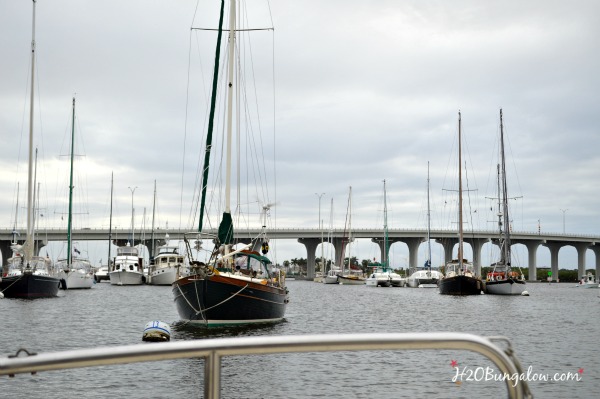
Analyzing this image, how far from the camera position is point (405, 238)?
141 meters

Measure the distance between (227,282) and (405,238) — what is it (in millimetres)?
119277

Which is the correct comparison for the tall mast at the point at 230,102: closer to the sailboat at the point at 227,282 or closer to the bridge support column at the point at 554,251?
the sailboat at the point at 227,282

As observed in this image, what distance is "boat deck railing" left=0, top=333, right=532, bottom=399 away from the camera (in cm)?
296

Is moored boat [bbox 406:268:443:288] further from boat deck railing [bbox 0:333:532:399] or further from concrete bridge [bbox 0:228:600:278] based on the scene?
boat deck railing [bbox 0:333:532:399]

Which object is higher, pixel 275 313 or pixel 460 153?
pixel 460 153

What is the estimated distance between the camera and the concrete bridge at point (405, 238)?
421 feet

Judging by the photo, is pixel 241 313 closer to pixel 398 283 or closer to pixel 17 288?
pixel 17 288

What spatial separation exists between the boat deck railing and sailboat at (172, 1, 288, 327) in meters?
21.4

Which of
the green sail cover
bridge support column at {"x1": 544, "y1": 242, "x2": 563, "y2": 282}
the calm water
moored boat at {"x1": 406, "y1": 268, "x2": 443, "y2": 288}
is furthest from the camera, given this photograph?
bridge support column at {"x1": 544, "y1": 242, "x2": 563, "y2": 282}

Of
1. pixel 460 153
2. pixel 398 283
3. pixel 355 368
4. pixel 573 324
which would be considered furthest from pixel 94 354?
pixel 398 283

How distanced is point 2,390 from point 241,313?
12.5m

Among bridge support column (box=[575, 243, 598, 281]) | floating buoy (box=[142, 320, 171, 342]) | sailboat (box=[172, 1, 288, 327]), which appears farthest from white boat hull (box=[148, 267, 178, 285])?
bridge support column (box=[575, 243, 598, 281])

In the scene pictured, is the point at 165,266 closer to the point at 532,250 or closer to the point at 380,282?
the point at 380,282

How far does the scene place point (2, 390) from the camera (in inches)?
531
